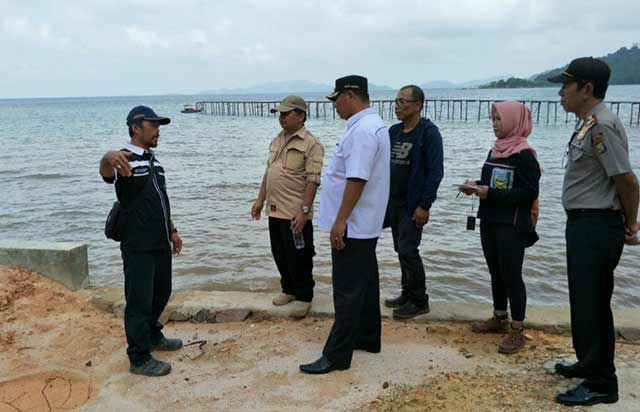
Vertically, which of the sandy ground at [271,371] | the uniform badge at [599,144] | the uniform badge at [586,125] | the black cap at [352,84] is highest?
the black cap at [352,84]

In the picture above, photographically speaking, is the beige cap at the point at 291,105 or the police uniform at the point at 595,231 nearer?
the police uniform at the point at 595,231

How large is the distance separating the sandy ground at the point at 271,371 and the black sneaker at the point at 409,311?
0.09 meters

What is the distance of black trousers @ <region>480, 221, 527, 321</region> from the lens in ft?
12.2

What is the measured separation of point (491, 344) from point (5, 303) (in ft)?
14.3

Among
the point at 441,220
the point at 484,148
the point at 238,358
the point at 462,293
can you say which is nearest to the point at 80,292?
the point at 238,358

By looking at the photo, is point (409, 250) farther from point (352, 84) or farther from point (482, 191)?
point (352, 84)

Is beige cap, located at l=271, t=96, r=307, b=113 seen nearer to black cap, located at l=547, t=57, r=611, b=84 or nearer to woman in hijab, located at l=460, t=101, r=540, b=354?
woman in hijab, located at l=460, t=101, r=540, b=354

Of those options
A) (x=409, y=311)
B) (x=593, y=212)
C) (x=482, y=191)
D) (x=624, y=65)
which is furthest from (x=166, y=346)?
(x=624, y=65)

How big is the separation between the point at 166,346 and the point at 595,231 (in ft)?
10.3

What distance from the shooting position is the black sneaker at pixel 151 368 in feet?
11.7

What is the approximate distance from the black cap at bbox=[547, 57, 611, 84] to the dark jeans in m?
1.73

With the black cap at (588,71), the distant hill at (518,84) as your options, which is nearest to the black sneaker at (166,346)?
the black cap at (588,71)

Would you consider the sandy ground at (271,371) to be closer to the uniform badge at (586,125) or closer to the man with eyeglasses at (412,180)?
the man with eyeglasses at (412,180)

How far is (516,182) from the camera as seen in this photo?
3660 millimetres
